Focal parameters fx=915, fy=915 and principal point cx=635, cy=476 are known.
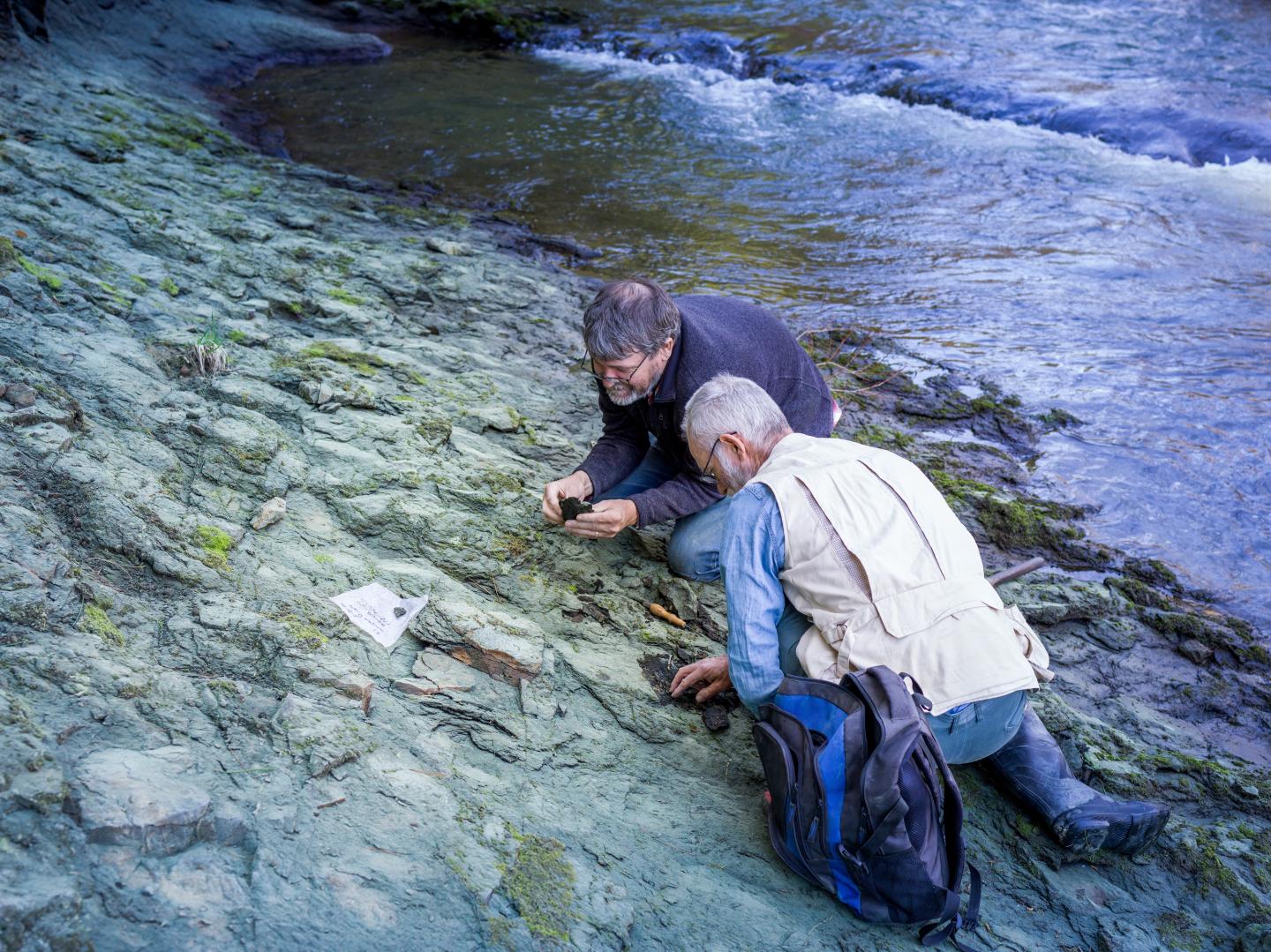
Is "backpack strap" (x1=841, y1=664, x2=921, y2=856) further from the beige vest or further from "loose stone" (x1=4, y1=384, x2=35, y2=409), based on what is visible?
"loose stone" (x1=4, y1=384, x2=35, y2=409)

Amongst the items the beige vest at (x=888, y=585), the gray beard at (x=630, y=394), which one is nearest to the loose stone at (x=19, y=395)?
the gray beard at (x=630, y=394)

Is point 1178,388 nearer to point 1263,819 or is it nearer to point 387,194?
point 1263,819

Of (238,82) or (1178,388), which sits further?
(238,82)

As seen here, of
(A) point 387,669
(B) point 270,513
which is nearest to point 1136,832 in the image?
(A) point 387,669

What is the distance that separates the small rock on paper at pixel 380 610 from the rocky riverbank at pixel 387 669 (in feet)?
0.15

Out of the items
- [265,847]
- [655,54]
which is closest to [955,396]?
[265,847]

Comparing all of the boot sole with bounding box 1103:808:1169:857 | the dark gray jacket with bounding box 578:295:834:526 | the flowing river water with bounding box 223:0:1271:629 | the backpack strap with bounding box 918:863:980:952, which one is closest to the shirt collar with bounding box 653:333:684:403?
the dark gray jacket with bounding box 578:295:834:526

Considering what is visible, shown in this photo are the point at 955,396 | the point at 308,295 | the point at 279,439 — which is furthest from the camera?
the point at 955,396

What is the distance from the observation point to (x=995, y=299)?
6.54 meters

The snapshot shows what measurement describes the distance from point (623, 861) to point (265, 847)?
2.58 feet

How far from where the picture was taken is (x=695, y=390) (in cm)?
308

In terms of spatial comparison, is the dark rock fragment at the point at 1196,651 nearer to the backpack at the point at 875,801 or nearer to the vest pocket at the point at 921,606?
the vest pocket at the point at 921,606

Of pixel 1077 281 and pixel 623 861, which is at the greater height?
pixel 1077 281

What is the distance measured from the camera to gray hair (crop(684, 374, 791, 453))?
8.34 feet
